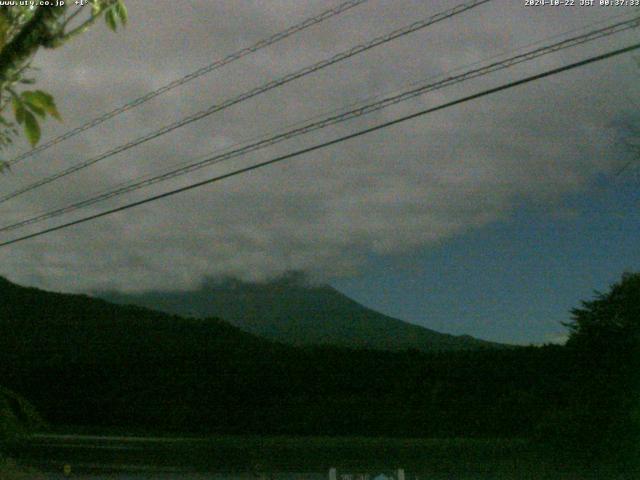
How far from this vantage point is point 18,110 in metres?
2.50

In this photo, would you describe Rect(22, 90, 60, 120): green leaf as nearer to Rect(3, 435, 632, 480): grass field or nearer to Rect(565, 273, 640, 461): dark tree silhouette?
Rect(3, 435, 632, 480): grass field

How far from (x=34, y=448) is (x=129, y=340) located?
32.3 feet

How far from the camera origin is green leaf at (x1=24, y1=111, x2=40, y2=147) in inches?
99.0

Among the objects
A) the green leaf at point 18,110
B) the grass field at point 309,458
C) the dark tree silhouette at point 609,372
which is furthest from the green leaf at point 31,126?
the dark tree silhouette at point 609,372

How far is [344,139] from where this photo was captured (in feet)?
34.8

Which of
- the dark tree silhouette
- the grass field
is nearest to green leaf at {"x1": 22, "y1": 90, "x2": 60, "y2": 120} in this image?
the grass field

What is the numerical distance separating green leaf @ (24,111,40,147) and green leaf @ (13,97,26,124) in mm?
12

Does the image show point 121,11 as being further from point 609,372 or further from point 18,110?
point 609,372

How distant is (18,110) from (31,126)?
0.21 ft

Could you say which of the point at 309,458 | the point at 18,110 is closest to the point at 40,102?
the point at 18,110

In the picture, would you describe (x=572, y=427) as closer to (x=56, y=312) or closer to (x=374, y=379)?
(x=374, y=379)

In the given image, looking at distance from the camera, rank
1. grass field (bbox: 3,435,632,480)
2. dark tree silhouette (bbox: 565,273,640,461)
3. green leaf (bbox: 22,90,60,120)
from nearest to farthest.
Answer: green leaf (bbox: 22,90,60,120) → grass field (bbox: 3,435,632,480) → dark tree silhouette (bbox: 565,273,640,461)

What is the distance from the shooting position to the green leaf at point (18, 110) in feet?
8.21

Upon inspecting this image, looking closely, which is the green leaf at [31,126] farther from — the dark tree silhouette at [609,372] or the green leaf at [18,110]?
the dark tree silhouette at [609,372]
